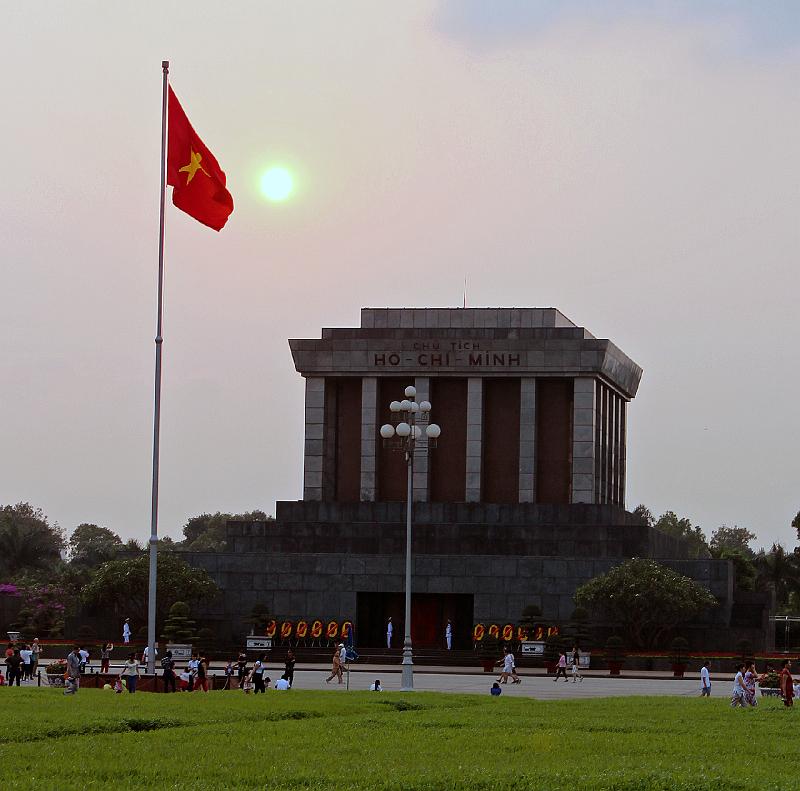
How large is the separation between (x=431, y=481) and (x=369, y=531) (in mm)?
5727

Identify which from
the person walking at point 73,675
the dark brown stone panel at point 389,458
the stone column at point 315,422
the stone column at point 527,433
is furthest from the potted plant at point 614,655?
the person walking at point 73,675

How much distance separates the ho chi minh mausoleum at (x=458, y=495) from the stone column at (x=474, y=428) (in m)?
0.09


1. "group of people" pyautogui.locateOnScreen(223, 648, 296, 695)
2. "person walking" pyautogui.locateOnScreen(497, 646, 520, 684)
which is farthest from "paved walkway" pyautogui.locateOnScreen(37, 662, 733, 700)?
"group of people" pyautogui.locateOnScreen(223, 648, 296, 695)

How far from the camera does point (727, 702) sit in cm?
4247

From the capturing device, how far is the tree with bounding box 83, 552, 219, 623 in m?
70.6

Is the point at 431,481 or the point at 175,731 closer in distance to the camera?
the point at 175,731

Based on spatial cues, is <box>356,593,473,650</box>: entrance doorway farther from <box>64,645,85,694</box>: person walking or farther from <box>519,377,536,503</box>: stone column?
<box>64,645,85,694</box>: person walking

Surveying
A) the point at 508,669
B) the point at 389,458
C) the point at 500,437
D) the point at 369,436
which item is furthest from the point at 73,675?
the point at 500,437

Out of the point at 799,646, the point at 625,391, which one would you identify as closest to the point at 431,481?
the point at 625,391

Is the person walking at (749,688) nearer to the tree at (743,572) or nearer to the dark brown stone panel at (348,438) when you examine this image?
the dark brown stone panel at (348,438)

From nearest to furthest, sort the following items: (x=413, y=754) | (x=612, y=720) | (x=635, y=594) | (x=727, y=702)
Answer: (x=413, y=754) → (x=612, y=720) → (x=727, y=702) → (x=635, y=594)

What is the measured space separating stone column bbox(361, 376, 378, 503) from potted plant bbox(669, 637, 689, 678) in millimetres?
18631

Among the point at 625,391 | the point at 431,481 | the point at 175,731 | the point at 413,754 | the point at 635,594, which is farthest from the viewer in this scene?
the point at 625,391

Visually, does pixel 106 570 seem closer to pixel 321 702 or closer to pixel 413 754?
pixel 321 702
